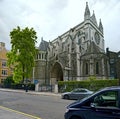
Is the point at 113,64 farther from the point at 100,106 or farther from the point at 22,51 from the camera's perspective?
the point at 100,106

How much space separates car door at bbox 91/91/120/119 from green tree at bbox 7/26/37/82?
41832 millimetres

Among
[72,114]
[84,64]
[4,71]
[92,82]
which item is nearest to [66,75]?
[84,64]

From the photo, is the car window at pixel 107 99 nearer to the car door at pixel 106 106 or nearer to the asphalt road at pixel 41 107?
the car door at pixel 106 106

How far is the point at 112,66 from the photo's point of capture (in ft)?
202

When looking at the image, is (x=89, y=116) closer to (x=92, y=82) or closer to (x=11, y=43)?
(x=92, y=82)

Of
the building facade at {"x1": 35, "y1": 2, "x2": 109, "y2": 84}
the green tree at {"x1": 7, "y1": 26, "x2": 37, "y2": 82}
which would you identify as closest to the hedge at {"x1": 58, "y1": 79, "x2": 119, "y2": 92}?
the green tree at {"x1": 7, "y1": 26, "x2": 37, "y2": 82}

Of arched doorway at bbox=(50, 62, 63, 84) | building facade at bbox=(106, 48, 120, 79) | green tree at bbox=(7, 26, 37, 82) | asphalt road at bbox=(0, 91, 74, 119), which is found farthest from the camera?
arched doorway at bbox=(50, 62, 63, 84)

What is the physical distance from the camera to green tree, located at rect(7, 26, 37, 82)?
47.7 m

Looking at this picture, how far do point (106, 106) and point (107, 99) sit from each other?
0.87 ft

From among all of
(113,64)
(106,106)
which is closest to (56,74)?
(113,64)

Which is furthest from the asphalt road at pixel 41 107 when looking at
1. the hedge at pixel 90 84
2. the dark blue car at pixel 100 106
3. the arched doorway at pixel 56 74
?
the arched doorway at pixel 56 74

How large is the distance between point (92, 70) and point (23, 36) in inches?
754

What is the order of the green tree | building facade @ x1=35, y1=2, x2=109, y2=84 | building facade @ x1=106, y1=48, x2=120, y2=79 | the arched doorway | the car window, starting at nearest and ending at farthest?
the car window, the green tree, building facade @ x1=35, y1=2, x2=109, y2=84, building facade @ x1=106, y1=48, x2=120, y2=79, the arched doorway

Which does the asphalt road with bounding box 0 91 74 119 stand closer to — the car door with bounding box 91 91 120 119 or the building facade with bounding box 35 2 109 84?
the car door with bounding box 91 91 120 119
